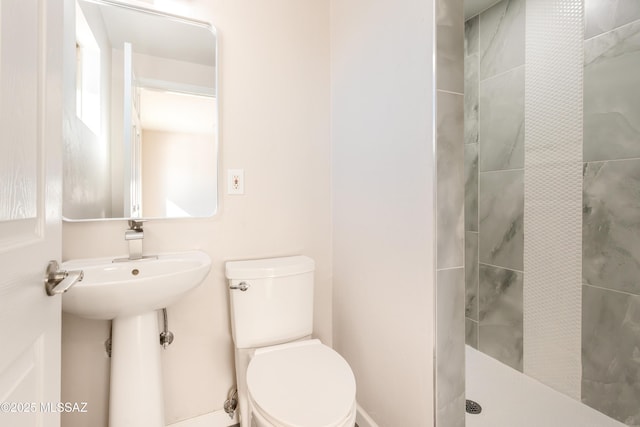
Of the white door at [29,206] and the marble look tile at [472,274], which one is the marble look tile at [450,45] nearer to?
the white door at [29,206]

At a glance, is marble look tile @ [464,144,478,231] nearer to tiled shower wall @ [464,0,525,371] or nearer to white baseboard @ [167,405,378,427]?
tiled shower wall @ [464,0,525,371]

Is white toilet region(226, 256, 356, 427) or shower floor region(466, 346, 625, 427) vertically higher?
white toilet region(226, 256, 356, 427)

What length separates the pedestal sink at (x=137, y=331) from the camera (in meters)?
1.00

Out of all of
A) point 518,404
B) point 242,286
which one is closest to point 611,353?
point 518,404

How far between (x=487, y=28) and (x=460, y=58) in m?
1.18

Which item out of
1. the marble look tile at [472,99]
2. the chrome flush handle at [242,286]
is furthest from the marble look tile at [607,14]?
the chrome flush handle at [242,286]

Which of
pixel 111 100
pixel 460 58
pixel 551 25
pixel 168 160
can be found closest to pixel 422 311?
pixel 460 58

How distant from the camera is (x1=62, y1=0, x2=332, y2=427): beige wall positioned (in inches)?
47.8

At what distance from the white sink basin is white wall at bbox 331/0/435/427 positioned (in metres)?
0.69

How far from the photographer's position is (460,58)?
99 cm

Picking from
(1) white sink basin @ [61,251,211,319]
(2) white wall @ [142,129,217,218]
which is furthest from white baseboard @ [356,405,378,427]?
(2) white wall @ [142,129,217,218]

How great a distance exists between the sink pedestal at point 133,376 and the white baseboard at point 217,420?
11.5 inches

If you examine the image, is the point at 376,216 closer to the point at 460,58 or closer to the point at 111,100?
the point at 460,58

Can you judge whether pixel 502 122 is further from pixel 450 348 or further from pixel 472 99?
pixel 450 348
